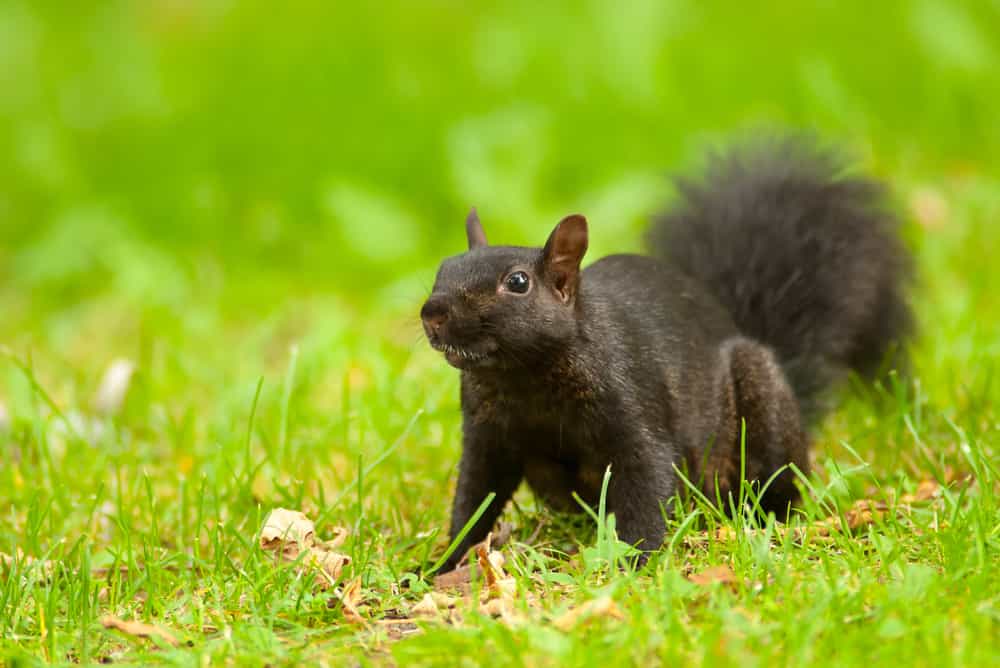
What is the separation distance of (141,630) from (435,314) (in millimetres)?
829

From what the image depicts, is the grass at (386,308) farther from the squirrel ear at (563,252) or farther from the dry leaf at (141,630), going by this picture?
the squirrel ear at (563,252)

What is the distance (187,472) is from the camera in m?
3.61

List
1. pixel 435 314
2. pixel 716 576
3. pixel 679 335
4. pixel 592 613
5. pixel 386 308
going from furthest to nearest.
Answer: pixel 386 308 → pixel 679 335 → pixel 435 314 → pixel 716 576 → pixel 592 613

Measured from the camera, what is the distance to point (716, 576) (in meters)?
2.37

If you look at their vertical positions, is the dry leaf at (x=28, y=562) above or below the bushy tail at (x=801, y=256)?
below

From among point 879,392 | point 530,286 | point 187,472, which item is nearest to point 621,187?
point 879,392

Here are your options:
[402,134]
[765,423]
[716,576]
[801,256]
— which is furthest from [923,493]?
[402,134]

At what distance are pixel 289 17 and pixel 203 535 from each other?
16.7 ft

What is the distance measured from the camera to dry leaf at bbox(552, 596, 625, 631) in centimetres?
220

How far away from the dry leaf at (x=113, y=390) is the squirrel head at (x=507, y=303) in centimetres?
184

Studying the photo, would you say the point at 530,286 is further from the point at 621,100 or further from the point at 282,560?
the point at 621,100

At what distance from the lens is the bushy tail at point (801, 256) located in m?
3.56

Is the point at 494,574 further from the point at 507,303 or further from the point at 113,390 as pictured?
the point at 113,390

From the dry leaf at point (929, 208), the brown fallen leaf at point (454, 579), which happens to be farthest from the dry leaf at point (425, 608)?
the dry leaf at point (929, 208)
